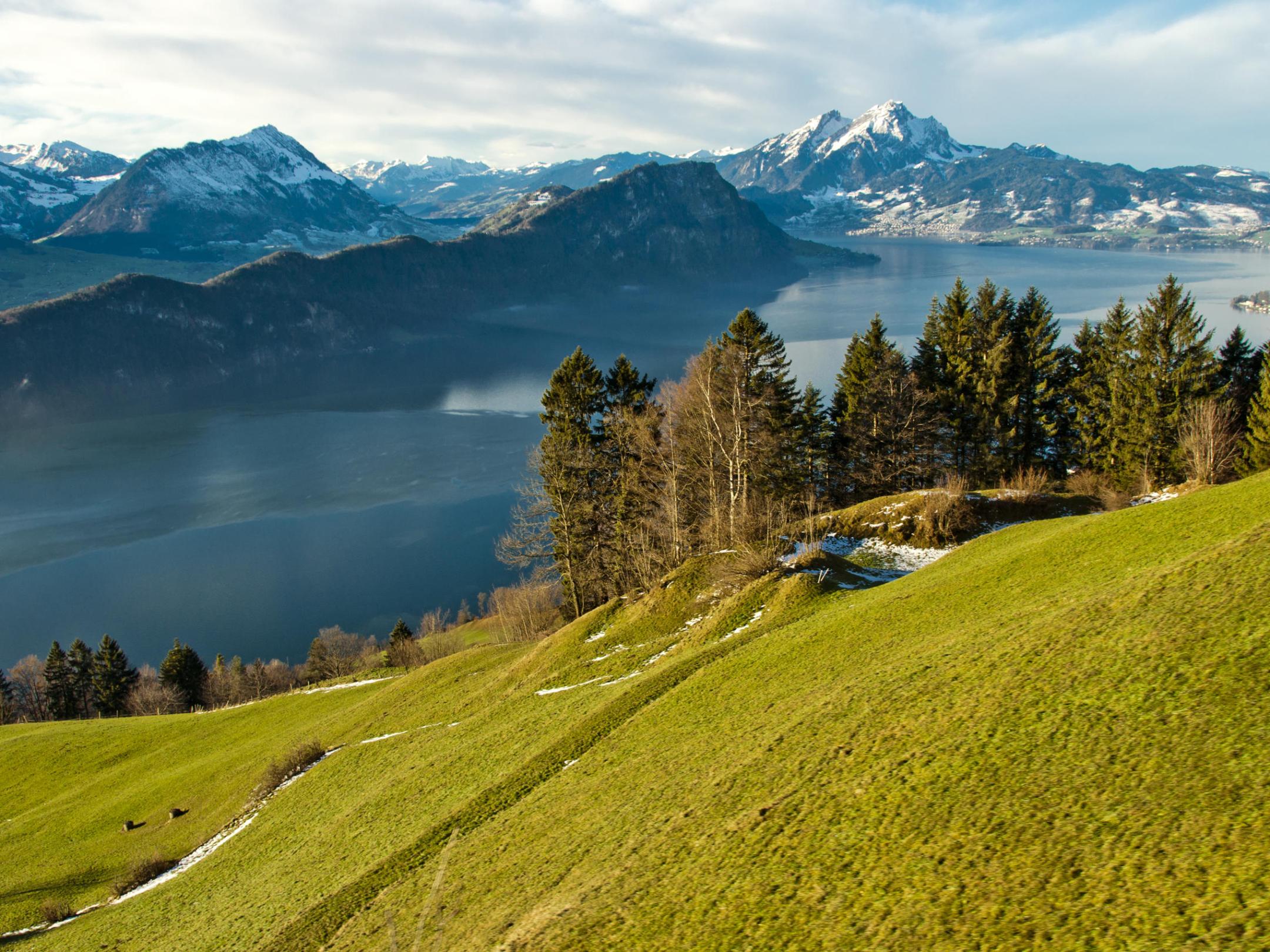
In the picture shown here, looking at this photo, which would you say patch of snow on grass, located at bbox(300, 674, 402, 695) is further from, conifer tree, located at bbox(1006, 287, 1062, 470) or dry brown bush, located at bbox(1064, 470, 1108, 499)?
conifer tree, located at bbox(1006, 287, 1062, 470)

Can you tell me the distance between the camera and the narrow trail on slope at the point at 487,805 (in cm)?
1267

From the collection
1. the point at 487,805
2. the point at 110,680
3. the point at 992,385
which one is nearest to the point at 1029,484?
the point at 992,385

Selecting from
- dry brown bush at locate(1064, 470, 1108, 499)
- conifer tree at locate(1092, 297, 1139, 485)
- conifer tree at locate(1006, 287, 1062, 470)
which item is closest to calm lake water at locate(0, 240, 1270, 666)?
conifer tree at locate(1092, 297, 1139, 485)

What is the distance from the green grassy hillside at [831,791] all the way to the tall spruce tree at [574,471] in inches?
588

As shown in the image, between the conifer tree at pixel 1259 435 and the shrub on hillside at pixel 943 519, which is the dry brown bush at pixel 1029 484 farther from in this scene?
the conifer tree at pixel 1259 435

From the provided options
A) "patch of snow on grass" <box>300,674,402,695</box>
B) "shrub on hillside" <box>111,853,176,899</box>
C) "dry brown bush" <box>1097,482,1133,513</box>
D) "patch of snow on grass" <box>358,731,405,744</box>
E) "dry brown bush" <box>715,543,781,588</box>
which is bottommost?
"patch of snow on grass" <box>300,674,402,695</box>

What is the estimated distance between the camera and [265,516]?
9044 centimetres

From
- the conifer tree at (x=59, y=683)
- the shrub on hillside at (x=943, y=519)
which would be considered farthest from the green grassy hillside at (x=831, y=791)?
the conifer tree at (x=59, y=683)

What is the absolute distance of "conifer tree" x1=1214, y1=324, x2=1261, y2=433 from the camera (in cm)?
4075

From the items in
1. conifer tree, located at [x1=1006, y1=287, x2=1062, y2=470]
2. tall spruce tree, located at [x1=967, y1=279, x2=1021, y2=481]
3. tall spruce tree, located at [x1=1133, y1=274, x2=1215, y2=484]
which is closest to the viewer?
tall spruce tree, located at [x1=1133, y1=274, x2=1215, y2=484]

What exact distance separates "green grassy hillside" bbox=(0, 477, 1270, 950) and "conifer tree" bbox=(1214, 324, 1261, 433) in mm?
26418

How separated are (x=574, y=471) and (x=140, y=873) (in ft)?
78.8

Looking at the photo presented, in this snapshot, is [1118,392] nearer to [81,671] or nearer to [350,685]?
[350,685]

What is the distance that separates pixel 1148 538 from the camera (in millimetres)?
16594
